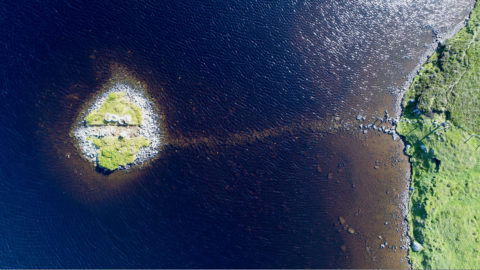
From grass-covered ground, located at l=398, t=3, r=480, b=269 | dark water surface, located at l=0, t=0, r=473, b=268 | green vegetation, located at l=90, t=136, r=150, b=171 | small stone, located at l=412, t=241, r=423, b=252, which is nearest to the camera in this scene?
grass-covered ground, located at l=398, t=3, r=480, b=269

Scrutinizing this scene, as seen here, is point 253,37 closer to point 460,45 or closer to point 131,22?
point 131,22

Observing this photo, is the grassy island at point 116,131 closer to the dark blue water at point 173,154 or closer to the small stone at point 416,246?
the dark blue water at point 173,154

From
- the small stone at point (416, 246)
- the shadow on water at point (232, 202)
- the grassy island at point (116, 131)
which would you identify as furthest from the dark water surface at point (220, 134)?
the grassy island at point (116, 131)

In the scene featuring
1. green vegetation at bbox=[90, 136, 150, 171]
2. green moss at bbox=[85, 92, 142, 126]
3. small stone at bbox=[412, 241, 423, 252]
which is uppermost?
green moss at bbox=[85, 92, 142, 126]

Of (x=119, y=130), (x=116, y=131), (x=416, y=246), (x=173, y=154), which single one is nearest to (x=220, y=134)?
(x=173, y=154)

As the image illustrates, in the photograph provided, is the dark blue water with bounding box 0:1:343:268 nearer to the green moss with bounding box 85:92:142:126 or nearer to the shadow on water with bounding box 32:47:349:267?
the shadow on water with bounding box 32:47:349:267

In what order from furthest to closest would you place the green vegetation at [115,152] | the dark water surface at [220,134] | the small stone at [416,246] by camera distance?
the green vegetation at [115,152], the dark water surface at [220,134], the small stone at [416,246]

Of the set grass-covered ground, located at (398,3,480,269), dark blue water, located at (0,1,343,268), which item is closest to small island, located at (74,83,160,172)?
dark blue water, located at (0,1,343,268)

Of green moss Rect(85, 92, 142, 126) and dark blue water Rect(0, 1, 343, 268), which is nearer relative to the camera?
dark blue water Rect(0, 1, 343, 268)
